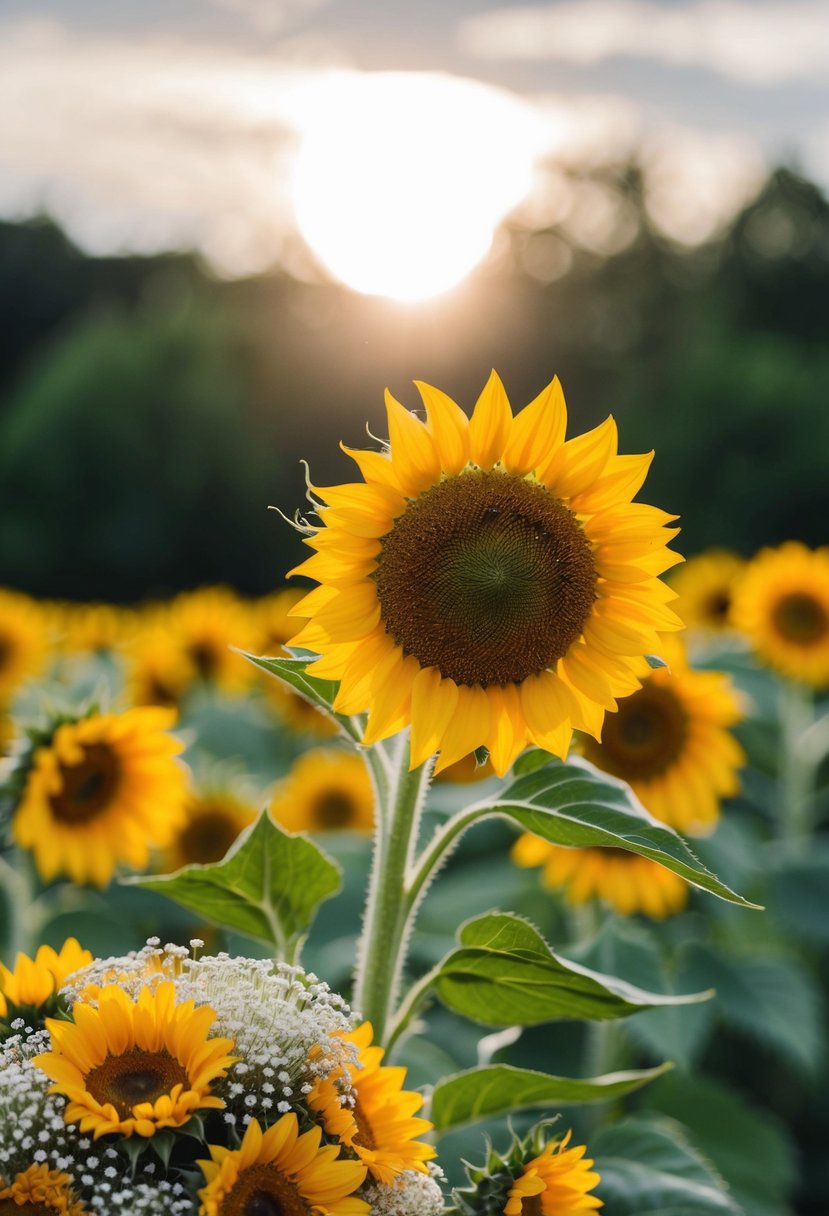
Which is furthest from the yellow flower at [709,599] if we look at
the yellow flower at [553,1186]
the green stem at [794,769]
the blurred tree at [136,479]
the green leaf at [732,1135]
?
the blurred tree at [136,479]

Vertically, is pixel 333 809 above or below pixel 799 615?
below

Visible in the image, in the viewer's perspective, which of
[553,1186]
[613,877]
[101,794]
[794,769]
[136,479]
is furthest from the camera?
[136,479]

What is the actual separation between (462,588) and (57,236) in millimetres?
29092

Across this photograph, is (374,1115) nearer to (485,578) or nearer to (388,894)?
(388,894)

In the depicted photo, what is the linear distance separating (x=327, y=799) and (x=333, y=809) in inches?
1.2

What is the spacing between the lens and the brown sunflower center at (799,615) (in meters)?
4.20

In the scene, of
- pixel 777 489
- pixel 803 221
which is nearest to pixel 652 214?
pixel 803 221

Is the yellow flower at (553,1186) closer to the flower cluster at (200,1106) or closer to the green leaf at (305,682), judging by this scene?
the flower cluster at (200,1106)

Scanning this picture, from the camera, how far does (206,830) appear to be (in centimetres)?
310

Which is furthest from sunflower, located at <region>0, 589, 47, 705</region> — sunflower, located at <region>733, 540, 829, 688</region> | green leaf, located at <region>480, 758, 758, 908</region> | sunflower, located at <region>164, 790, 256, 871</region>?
green leaf, located at <region>480, 758, 758, 908</region>

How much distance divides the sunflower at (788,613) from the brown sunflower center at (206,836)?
5.93 ft

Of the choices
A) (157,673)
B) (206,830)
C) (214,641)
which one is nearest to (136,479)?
(214,641)

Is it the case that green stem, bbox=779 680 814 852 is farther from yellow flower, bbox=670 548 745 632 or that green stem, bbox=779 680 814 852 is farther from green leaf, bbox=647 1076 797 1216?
green leaf, bbox=647 1076 797 1216

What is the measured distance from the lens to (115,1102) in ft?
3.34
